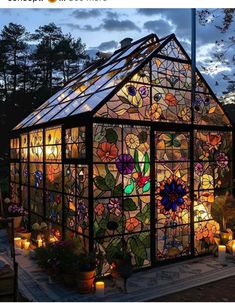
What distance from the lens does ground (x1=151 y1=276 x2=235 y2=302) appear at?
228 inches

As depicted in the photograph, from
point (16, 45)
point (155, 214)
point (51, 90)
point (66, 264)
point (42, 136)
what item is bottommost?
point (66, 264)

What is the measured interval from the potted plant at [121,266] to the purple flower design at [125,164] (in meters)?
1.54

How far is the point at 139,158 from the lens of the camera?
7289 millimetres

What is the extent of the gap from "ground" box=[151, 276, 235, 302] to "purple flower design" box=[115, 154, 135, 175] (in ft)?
7.94

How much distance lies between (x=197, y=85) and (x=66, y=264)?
5.14 meters

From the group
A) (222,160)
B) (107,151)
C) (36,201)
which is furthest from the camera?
(36,201)

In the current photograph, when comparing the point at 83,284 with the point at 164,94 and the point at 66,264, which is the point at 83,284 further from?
the point at 164,94

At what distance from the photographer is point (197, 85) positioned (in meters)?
8.59

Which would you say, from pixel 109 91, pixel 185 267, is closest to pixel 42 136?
pixel 109 91

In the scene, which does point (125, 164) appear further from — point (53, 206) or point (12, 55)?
point (12, 55)

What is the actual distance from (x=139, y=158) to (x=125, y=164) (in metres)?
0.39

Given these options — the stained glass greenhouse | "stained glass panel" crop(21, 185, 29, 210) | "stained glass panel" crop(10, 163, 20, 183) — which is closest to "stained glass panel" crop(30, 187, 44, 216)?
the stained glass greenhouse

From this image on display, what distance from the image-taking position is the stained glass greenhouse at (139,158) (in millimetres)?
6820

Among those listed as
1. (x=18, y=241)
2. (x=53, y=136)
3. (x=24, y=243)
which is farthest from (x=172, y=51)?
(x=18, y=241)
